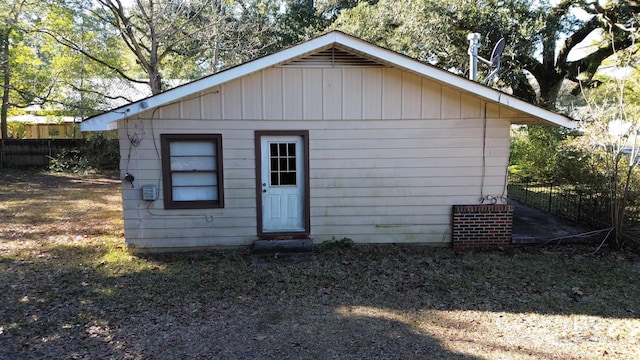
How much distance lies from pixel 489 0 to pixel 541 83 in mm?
5078

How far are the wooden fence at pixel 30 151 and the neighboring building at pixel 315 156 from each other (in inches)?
603

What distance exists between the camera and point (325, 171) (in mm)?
6957

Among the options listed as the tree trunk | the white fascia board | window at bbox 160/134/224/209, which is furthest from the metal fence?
the tree trunk

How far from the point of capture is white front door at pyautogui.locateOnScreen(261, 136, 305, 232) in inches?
273

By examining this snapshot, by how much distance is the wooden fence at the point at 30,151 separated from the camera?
1875 centimetres

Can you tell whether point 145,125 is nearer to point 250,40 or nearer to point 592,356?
point 592,356

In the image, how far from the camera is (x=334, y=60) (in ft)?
22.1

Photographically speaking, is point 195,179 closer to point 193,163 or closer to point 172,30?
point 193,163

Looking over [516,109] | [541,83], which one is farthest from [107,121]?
[541,83]

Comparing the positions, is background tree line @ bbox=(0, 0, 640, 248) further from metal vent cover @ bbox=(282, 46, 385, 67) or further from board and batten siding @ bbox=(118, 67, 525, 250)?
metal vent cover @ bbox=(282, 46, 385, 67)

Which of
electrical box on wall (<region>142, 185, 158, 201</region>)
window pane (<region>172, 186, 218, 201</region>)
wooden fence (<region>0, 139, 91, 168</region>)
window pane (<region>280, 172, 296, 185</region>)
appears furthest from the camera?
wooden fence (<region>0, 139, 91, 168</region>)

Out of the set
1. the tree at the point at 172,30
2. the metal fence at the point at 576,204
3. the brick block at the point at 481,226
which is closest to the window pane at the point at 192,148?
→ the brick block at the point at 481,226

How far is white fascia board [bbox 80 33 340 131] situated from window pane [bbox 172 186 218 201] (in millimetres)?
1470

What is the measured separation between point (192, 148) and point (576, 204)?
780 cm
